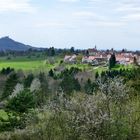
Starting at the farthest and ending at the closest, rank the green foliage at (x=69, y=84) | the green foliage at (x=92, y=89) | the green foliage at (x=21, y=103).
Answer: the green foliage at (x=69, y=84) → the green foliage at (x=21, y=103) → the green foliage at (x=92, y=89)

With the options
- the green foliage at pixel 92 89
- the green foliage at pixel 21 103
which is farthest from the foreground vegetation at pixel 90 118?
the green foliage at pixel 21 103

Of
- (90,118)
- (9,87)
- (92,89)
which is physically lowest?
(9,87)

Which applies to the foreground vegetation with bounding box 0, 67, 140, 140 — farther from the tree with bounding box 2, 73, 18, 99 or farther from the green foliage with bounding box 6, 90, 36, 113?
the tree with bounding box 2, 73, 18, 99

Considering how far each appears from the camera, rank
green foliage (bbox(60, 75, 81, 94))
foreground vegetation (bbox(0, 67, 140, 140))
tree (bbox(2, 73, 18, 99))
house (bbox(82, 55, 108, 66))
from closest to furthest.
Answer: foreground vegetation (bbox(0, 67, 140, 140)) < tree (bbox(2, 73, 18, 99)) < green foliage (bbox(60, 75, 81, 94)) < house (bbox(82, 55, 108, 66))

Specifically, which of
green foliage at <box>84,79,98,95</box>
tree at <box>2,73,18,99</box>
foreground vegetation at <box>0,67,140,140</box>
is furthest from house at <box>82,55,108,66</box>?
foreground vegetation at <box>0,67,140,140</box>

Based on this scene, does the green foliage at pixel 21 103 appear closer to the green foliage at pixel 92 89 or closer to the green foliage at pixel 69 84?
the green foliage at pixel 92 89

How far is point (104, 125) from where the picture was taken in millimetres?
20562

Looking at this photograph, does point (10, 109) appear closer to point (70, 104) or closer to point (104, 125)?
point (70, 104)

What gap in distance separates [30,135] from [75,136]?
618 cm

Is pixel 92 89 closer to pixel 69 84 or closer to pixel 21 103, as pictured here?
pixel 21 103

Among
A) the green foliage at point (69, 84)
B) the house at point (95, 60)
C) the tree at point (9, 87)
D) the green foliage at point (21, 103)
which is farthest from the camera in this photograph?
the house at point (95, 60)

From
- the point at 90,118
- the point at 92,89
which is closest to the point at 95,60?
the point at 92,89

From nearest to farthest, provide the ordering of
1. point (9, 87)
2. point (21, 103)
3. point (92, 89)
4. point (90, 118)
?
point (90, 118)
point (21, 103)
point (92, 89)
point (9, 87)

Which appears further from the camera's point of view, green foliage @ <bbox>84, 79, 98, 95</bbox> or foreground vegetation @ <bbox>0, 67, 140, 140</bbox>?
green foliage @ <bbox>84, 79, 98, 95</bbox>
